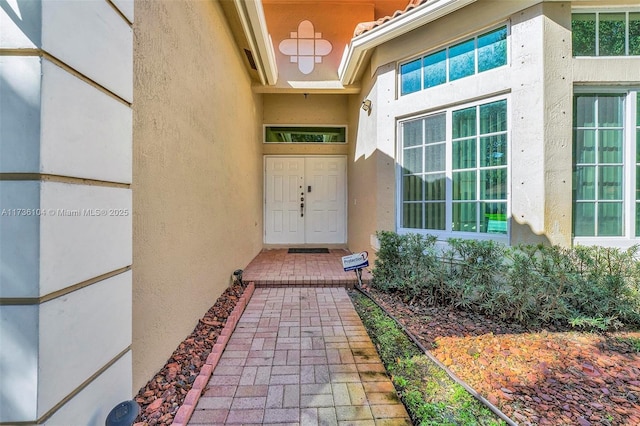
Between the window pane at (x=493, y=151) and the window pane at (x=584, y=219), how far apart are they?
3.10 feet

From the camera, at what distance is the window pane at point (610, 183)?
3.14 metres

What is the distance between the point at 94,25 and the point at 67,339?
1.32 m

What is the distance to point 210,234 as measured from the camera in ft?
10.3

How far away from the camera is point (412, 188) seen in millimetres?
4102

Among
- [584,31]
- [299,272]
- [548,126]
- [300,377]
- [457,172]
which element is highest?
[584,31]

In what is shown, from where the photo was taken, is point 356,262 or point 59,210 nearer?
point 59,210

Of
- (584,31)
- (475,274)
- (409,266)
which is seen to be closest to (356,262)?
(409,266)

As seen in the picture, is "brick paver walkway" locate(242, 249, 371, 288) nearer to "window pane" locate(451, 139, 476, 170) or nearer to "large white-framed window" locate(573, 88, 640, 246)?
"window pane" locate(451, 139, 476, 170)

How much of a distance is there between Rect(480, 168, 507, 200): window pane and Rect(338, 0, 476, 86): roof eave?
6.71 ft

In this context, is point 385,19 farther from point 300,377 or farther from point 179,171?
point 300,377

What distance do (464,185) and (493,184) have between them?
32 centimetres

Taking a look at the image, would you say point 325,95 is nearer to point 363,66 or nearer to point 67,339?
point 363,66

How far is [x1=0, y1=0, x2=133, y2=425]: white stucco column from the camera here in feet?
3.21


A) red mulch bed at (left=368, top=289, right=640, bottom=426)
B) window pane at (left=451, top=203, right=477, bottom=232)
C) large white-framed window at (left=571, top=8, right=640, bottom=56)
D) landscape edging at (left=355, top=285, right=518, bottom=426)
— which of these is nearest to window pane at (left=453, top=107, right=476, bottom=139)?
window pane at (left=451, top=203, right=477, bottom=232)
